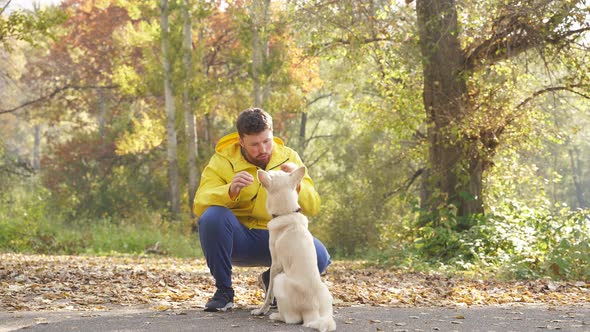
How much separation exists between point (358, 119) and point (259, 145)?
45.0 feet

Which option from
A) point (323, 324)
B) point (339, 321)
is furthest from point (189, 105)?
point (323, 324)

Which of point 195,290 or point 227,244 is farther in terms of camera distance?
point 195,290

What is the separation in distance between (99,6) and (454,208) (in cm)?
1833

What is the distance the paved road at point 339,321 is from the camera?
5.20 metres

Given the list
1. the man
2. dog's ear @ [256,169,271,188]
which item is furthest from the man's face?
dog's ear @ [256,169,271,188]

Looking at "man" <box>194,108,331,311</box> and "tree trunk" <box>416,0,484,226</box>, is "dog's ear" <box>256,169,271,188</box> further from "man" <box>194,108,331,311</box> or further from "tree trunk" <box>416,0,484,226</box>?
"tree trunk" <box>416,0,484,226</box>

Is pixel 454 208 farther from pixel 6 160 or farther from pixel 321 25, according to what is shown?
pixel 6 160

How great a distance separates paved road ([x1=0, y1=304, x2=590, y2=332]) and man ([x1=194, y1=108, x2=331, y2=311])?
0.39 m

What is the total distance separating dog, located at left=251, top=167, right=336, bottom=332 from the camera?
16.4ft

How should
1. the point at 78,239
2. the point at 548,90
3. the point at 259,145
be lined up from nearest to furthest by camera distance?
the point at 259,145 < the point at 548,90 < the point at 78,239

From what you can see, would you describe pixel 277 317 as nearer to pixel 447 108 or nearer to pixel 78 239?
pixel 447 108

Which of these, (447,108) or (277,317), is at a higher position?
(447,108)

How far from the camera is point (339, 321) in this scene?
18.2 feet

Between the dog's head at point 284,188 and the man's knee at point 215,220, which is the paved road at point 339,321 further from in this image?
the dog's head at point 284,188
